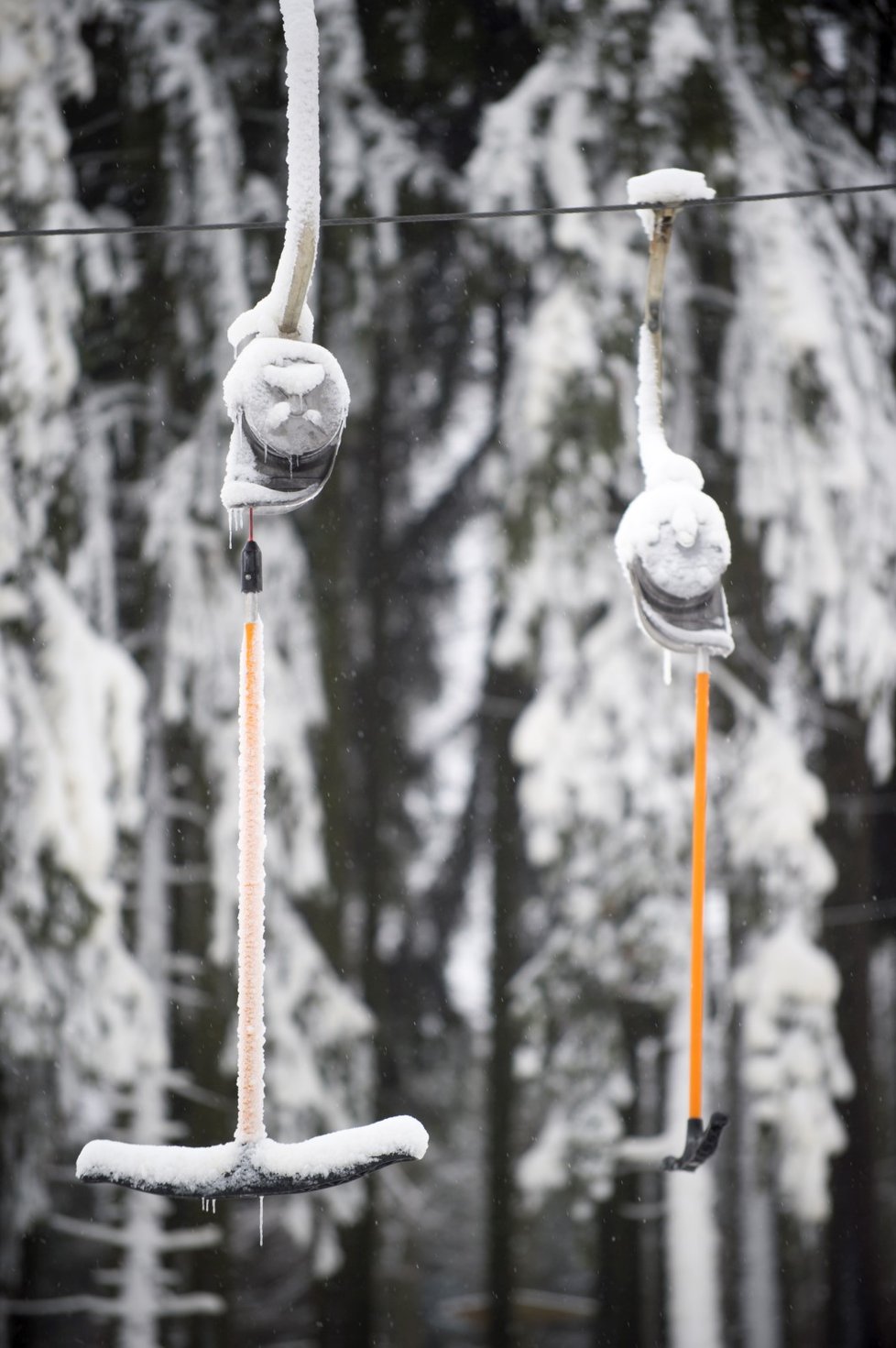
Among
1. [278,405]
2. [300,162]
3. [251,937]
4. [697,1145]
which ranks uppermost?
[300,162]

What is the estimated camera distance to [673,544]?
99cm

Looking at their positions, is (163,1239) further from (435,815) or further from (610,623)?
(610,623)

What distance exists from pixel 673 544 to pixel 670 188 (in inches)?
12.2

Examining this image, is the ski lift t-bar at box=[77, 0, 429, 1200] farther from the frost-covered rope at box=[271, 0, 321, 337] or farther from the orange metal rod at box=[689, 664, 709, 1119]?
the orange metal rod at box=[689, 664, 709, 1119]

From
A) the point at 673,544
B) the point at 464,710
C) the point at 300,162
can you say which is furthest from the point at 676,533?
the point at 464,710

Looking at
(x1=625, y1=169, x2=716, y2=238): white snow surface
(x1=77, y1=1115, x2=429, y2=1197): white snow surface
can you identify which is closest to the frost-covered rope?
(x1=625, y1=169, x2=716, y2=238): white snow surface

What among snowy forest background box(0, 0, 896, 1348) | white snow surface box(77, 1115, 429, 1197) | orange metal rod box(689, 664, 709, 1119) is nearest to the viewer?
white snow surface box(77, 1115, 429, 1197)

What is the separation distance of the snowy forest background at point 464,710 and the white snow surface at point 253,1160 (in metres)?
1.31

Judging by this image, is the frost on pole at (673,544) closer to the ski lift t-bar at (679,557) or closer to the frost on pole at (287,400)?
the ski lift t-bar at (679,557)

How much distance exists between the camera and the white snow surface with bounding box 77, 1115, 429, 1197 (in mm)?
801

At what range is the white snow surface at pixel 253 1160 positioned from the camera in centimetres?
80

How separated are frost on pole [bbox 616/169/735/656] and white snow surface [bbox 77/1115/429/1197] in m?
0.46

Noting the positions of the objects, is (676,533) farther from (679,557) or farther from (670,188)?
(670,188)

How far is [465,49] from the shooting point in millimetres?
2285
